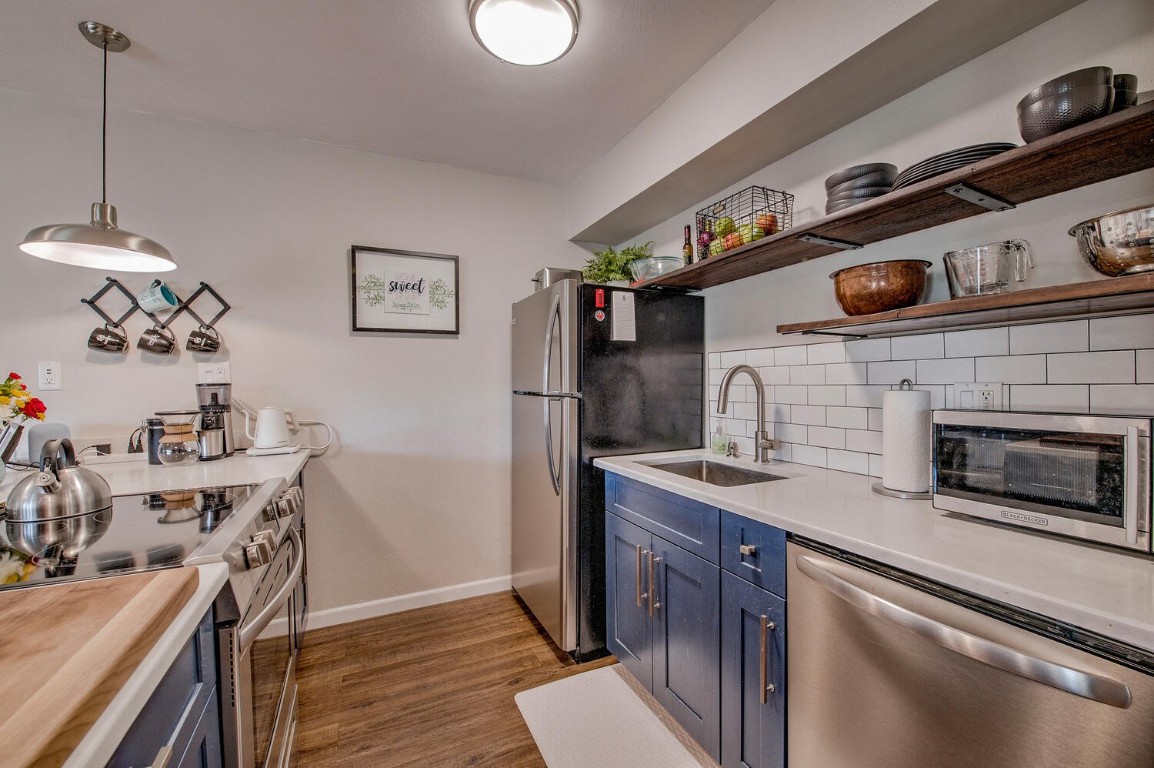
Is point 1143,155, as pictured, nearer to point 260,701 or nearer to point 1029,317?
point 1029,317

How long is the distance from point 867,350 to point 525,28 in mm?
1564

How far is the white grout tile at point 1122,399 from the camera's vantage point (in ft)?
3.51

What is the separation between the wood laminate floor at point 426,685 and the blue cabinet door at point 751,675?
0.69 metres

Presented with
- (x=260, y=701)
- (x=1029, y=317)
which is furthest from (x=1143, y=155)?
(x=260, y=701)

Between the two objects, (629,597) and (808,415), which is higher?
(808,415)

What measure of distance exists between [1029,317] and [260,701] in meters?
2.07

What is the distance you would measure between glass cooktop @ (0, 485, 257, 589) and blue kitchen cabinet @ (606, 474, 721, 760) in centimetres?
127

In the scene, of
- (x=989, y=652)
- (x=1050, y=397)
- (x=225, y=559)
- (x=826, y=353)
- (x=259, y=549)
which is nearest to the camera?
(x=989, y=652)

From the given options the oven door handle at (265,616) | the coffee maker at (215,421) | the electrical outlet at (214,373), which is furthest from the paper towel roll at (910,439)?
the electrical outlet at (214,373)

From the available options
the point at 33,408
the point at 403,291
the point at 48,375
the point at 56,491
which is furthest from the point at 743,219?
the point at 48,375

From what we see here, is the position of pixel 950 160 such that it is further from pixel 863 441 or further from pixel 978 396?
pixel 863 441

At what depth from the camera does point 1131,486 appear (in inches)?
33.0

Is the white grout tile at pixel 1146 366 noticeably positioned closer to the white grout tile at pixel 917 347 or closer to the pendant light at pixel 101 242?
the white grout tile at pixel 917 347

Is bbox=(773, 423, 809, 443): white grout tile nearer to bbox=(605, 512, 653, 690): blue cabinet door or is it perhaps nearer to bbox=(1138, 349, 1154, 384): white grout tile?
bbox=(605, 512, 653, 690): blue cabinet door
